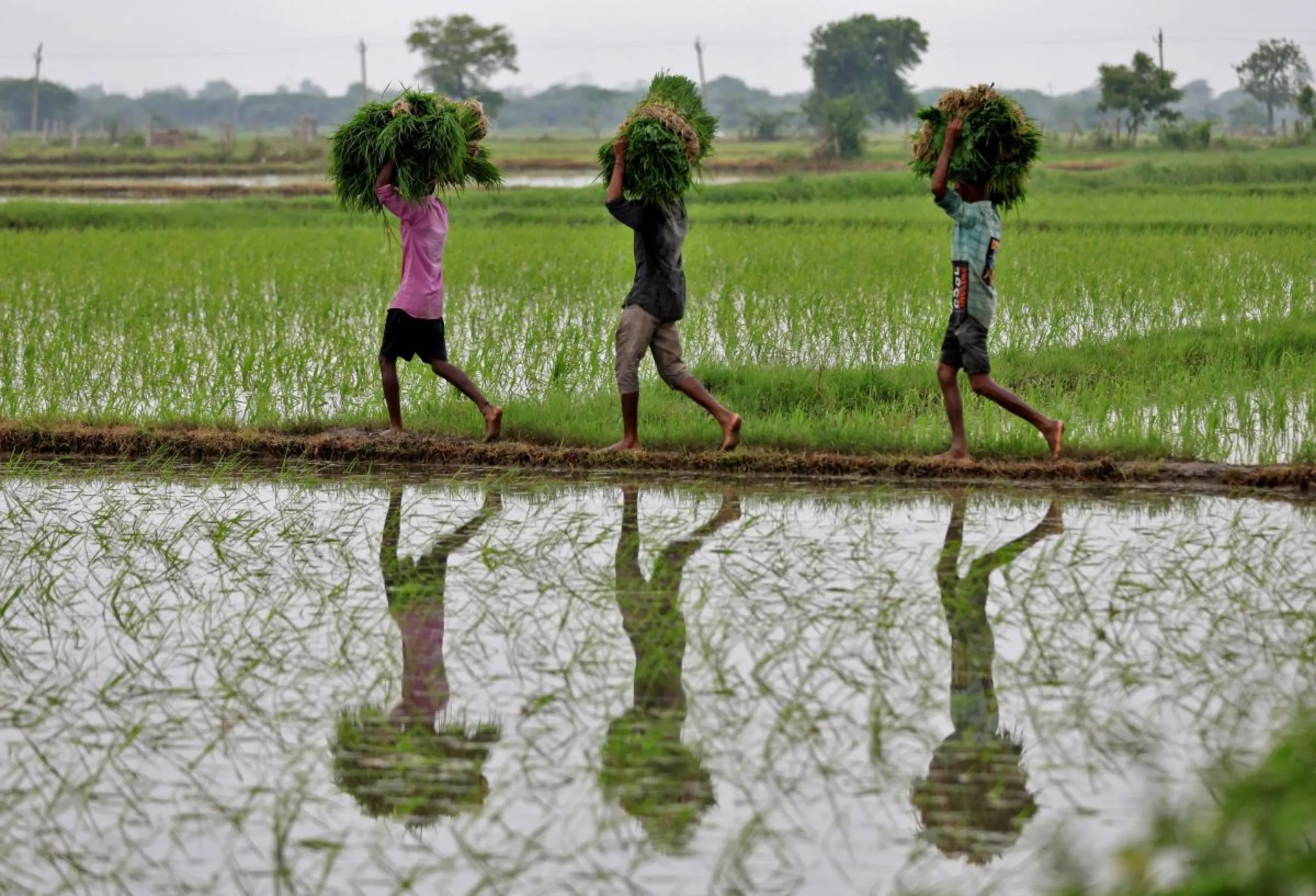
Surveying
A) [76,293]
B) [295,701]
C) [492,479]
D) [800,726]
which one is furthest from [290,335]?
[800,726]

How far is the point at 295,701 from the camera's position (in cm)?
349

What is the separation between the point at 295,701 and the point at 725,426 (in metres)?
2.83

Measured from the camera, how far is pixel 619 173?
5.90 m

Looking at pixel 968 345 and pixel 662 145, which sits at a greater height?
pixel 662 145

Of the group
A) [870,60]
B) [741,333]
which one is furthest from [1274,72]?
[741,333]

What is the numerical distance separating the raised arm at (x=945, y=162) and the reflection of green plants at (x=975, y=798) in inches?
113

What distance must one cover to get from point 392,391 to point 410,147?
38.5 inches

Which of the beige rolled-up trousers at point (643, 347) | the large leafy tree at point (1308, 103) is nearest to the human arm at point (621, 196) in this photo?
the beige rolled-up trousers at point (643, 347)

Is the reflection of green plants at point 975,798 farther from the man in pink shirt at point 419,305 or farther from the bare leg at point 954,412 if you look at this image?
the man in pink shirt at point 419,305

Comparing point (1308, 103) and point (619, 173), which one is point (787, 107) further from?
point (619, 173)

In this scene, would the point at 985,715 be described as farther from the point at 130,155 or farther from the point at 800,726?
the point at 130,155

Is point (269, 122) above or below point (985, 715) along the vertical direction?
above

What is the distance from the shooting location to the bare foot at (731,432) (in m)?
6.02

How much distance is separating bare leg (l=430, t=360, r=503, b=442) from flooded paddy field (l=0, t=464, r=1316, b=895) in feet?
2.87
